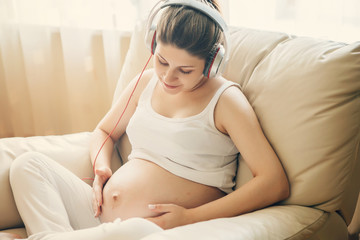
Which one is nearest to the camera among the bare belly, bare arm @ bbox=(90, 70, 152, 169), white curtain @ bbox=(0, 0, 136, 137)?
the bare belly

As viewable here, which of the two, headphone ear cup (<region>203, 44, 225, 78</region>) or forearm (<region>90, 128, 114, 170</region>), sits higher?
headphone ear cup (<region>203, 44, 225, 78</region>)

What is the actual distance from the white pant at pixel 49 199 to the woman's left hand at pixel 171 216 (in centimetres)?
13

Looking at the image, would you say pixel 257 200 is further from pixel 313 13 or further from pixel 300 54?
pixel 313 13

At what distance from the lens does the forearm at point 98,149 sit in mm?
1302

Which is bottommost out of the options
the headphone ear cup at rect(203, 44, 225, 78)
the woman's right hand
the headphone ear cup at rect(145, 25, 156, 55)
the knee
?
the woman's right hand

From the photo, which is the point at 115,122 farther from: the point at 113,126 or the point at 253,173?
the point at 253,173

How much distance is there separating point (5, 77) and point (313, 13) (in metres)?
1.61

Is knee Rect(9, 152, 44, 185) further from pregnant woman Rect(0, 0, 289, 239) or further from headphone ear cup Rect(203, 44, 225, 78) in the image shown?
headphone ear cup Rect(203, 44, 225, 78)

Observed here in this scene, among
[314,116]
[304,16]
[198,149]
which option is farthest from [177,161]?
[304,16]

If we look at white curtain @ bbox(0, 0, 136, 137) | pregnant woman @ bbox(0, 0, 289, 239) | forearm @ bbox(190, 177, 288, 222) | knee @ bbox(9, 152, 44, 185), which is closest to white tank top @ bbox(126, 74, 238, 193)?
pregnant woman @ bbox(0, 0, 289, 239)

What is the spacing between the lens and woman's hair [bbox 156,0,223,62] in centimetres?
101

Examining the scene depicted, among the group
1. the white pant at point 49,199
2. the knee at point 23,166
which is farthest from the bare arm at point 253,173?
the knee at point 23,166

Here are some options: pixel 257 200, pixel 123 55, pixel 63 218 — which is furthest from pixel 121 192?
pixel 123 55

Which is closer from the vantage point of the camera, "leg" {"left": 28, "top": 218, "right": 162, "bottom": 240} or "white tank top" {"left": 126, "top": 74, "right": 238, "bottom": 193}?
"leg" {"left": 28, "top": 218, "right": 162, "bottom": 240}
